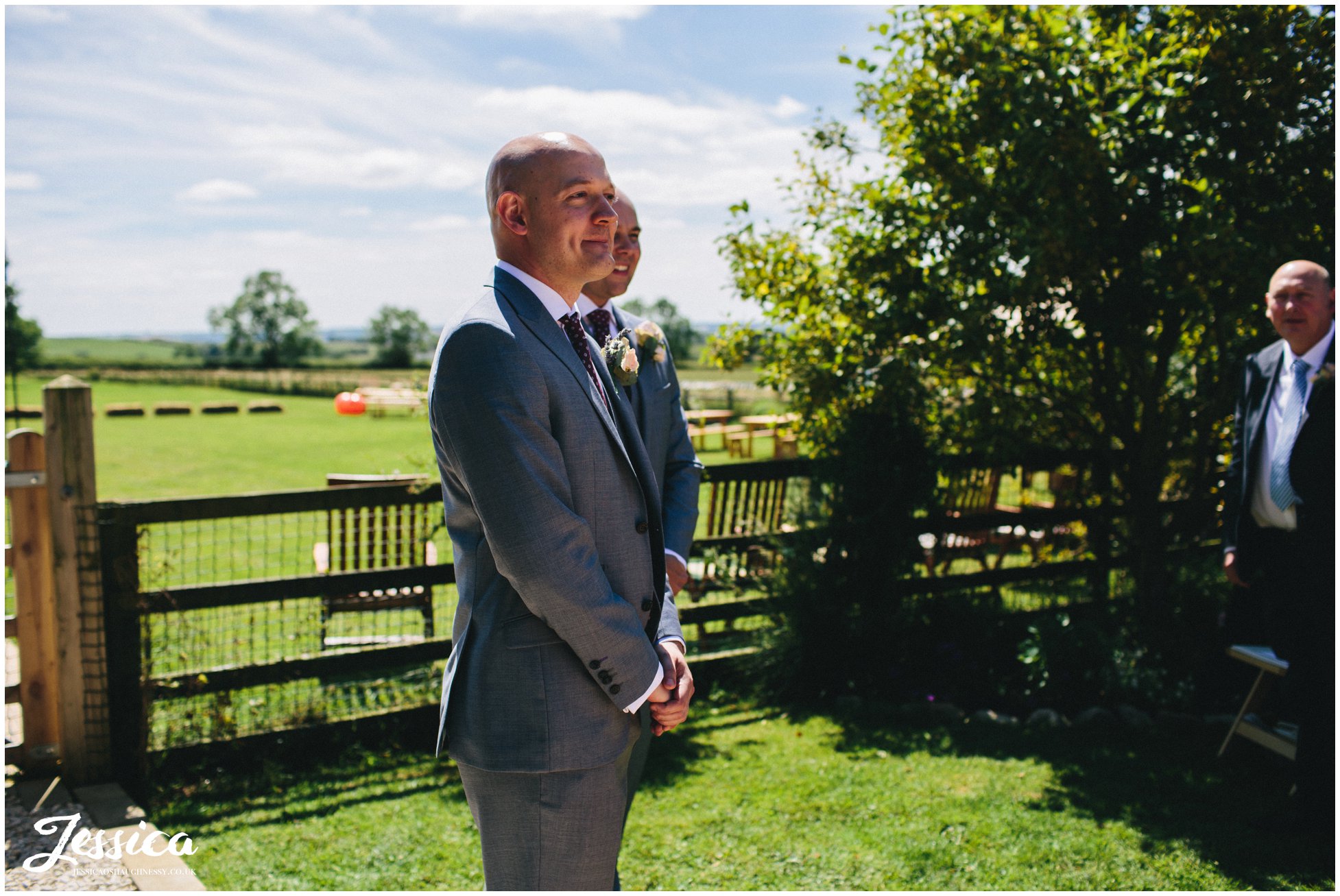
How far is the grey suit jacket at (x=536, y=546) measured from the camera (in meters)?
1.95

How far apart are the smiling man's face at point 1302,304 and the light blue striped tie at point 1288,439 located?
0.40 feet

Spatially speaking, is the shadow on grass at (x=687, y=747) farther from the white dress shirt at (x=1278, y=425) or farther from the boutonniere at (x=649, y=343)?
the white dress shirt at (x=1278, y=425)

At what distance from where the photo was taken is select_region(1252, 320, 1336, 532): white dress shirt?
4.28 meters

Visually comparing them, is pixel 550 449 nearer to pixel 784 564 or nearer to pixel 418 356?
pixel 784 564

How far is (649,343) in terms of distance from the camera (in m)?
3.62

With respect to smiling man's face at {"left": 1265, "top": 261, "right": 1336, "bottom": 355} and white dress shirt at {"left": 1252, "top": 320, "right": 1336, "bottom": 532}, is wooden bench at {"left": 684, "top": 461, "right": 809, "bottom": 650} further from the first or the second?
smiling man's face at {"left": 1265, "top": 261, "right": 1336, "bottom": 355}

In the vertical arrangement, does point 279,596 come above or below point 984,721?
above

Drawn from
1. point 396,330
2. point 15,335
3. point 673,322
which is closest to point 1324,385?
point 15,335

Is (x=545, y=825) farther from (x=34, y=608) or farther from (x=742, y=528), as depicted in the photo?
(x=742, y=528)

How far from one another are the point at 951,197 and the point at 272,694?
196 inches

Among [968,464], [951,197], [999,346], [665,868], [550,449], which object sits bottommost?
[665,868]

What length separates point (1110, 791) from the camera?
4.48 m

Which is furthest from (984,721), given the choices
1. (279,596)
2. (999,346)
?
(279,596)

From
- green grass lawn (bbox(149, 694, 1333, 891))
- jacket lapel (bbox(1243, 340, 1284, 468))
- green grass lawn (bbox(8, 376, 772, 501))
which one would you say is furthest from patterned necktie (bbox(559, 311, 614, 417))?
jacket lapel (bbox(1243, 340, 1284, 468))
